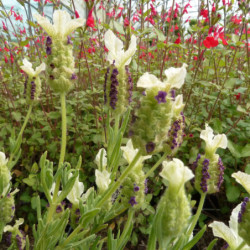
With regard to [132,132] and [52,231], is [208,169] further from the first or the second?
[52,231]

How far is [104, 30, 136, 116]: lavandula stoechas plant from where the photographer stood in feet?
2.54

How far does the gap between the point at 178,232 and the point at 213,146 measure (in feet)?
1.10

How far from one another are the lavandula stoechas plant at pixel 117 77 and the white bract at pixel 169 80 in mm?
190

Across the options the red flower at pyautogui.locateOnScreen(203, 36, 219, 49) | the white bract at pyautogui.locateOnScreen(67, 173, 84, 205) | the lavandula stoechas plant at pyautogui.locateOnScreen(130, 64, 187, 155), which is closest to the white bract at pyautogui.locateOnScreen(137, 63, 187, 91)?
the lavandula stoechas plant at pyautogui.locateOnScreen(130, 64, 187, 155)

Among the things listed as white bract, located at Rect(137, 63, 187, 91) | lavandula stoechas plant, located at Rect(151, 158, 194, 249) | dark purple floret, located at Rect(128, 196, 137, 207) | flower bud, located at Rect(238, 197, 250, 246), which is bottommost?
dark purple floret, located at Rect(128, 196, 137, 207)

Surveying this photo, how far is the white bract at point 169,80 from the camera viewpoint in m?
0.58

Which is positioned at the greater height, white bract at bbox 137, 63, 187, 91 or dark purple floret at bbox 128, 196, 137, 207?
white bract at bbox 137, 63, 187, 91

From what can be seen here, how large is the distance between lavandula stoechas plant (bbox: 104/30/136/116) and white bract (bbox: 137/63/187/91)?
19 cm

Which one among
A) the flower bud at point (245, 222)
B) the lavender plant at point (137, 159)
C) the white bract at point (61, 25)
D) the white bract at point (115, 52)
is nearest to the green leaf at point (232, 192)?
the lavender plant at point (137, 159)

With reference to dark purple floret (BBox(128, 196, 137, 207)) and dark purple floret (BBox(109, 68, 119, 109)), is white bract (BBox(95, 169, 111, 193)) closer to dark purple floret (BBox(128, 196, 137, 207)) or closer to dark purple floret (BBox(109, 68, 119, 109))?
dark purple floret (BBox(128, 196, 137, 207))

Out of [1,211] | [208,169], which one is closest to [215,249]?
[208,169]

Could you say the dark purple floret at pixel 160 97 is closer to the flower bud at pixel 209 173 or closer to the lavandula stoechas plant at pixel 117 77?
the lavandula stoechas plant at pixel 117 77

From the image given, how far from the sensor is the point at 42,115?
80.7 inches

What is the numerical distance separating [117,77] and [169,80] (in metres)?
0.21
